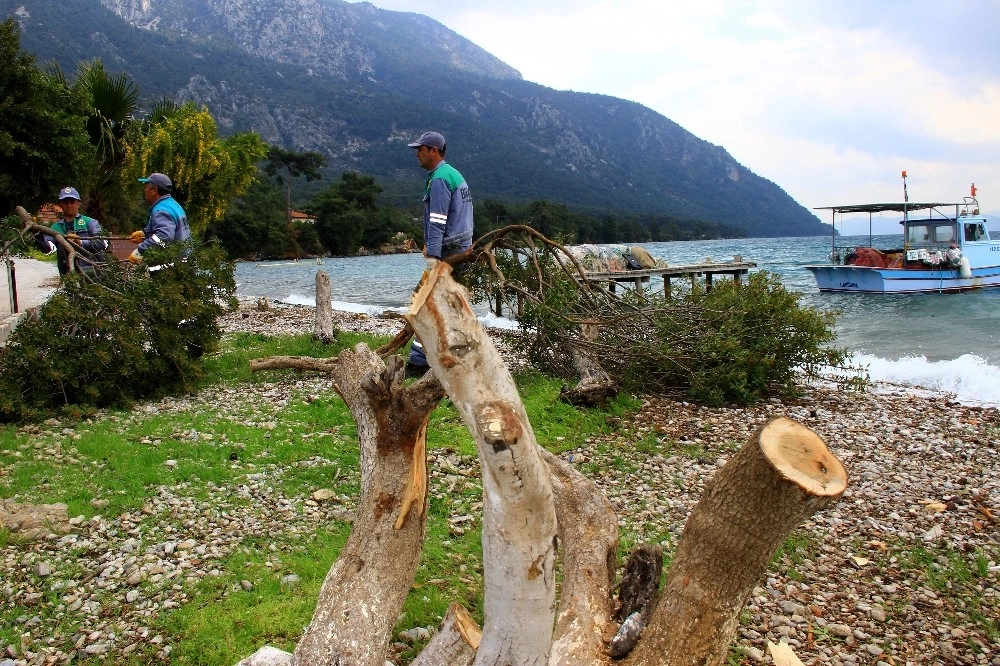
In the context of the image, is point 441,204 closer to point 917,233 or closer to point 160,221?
point 160,221

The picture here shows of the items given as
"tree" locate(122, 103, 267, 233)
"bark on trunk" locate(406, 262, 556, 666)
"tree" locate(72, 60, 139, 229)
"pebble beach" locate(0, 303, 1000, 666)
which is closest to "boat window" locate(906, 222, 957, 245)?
"pebble beach" locate(0, 303, 1000, 666)

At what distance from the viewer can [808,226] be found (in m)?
199

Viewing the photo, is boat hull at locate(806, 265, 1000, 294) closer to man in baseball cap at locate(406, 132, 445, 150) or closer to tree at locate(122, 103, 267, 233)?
tree at locate(122, 103, 267, 233)

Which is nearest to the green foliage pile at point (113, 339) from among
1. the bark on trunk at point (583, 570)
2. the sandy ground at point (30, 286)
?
the sandy ground at point (30, 286)

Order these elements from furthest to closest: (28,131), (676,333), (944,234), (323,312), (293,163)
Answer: (293,163) → (944,234) → (323,312) → (28,131) → (676,333)

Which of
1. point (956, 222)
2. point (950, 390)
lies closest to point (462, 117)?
point (956, 222)

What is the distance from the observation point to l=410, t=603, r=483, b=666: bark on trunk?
318 centimetres

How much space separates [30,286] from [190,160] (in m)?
6.09

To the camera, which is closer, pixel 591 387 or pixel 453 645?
pixel 453 645

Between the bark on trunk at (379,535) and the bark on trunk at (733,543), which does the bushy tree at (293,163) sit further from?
the bark on trunk at (733,543)

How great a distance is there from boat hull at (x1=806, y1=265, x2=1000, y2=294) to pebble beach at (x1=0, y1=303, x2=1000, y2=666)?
2231 centimetres

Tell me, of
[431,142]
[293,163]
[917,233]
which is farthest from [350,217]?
[431,142]

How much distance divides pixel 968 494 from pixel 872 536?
1.63 m

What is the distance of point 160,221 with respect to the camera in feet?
29.5
